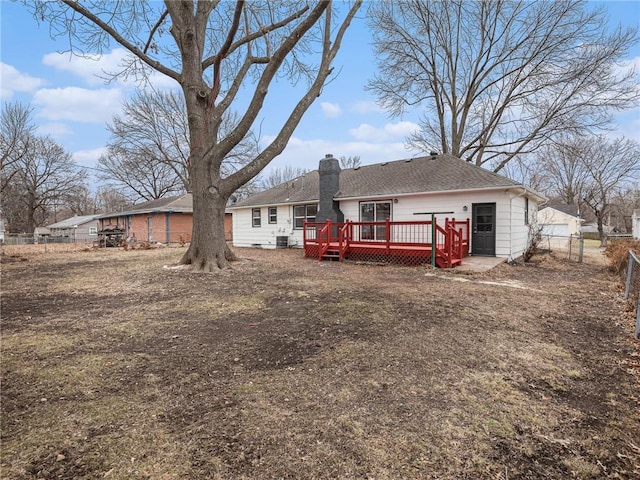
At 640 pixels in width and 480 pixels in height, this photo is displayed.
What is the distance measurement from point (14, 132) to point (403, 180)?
116 feet

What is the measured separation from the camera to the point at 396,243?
10.9 metres

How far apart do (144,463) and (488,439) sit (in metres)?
2.04

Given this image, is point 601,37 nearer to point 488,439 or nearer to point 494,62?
point 494,62

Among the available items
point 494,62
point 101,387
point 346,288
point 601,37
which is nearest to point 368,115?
point 494,62

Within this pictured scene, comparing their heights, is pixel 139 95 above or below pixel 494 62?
above

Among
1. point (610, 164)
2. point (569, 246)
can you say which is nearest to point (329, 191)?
point (569, 246)

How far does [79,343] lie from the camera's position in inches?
144

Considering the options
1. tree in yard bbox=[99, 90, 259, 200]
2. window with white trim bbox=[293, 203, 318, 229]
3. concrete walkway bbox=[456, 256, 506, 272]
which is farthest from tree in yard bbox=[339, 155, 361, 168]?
concrete walkway bbox=[456, 256, 506, 272]

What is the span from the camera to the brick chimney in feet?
46.6

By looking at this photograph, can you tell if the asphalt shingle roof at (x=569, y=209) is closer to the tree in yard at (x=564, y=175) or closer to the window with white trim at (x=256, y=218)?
the tree in yard at (x=564, y=175)

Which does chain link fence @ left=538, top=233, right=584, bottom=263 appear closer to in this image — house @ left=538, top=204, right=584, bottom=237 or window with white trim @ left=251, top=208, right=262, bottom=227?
house @ left=538, top=204, right=584, bottom=237

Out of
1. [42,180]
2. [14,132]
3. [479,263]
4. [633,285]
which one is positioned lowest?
[633,285]

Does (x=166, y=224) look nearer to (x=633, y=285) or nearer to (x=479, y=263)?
(x=479, y=263)

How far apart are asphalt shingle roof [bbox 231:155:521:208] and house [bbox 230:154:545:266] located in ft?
0.10
